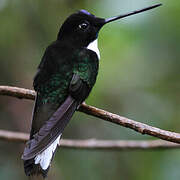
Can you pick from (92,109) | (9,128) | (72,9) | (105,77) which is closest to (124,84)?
(105,77)

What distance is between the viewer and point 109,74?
4613 millimetres

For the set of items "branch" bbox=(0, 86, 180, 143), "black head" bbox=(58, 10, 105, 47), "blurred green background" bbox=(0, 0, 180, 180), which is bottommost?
"blurred green background" bbox=(0, 0, 180, 180)

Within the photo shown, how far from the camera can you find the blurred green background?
167 inches

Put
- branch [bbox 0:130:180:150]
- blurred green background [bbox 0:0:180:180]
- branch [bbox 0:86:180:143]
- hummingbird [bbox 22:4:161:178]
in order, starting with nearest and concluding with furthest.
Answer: branch [bbox 0:86:180:143], hummingbird [bbox 22:4:161:178], branch [bbox 0:130:180:150], blurred green background [bbox 0:0:180:180]

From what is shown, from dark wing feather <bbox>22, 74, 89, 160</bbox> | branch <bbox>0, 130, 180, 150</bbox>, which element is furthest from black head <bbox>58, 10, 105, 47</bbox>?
branch <bbox>0, 130, 180, 150</bbox>

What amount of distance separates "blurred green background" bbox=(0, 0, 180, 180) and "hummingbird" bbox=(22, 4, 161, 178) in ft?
3.41

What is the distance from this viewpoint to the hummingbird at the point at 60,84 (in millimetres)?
2555

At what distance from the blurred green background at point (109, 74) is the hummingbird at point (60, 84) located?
41.0 inches

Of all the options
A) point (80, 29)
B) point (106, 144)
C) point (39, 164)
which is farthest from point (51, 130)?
point (80, 29)

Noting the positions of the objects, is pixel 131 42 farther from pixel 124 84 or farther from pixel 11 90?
pixel 11 90

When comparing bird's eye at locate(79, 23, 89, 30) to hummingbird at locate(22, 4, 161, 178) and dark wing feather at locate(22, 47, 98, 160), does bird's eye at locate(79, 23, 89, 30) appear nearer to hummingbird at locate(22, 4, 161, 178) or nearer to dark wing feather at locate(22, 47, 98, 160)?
hummingbird at locate(22, 4, 161, 178)

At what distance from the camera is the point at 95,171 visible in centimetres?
425

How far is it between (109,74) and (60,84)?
166 cm

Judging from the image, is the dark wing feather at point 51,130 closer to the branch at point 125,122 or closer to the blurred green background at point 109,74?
the branch at point 125,122
